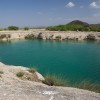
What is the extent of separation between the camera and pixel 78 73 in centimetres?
2378

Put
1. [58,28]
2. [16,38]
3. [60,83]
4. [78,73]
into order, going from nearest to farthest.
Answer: [60,83]
[78,73]
[16,38]
[58,28]

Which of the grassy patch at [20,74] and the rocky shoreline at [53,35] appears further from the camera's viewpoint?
the rocky shoreline at [53,35]

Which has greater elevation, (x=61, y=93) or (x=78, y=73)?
(x=61, y=93)

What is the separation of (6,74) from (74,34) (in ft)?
152

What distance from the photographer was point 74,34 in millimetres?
62344

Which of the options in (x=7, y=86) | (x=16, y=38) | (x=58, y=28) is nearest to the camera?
(x=7, y=86)

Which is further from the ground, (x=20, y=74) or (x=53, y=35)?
(x=20, y=74)

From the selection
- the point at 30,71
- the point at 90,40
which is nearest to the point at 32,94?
the point at 30,71

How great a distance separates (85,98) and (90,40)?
48170 millimetres

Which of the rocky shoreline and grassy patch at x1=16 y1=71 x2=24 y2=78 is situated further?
the rocky shoreline

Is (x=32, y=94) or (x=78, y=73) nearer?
(x=32, y=94)

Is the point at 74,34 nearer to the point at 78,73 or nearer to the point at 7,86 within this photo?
the point at 78,73

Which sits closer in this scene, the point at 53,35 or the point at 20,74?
the point at 20,74

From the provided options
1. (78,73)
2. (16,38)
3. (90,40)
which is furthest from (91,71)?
(16,38)
